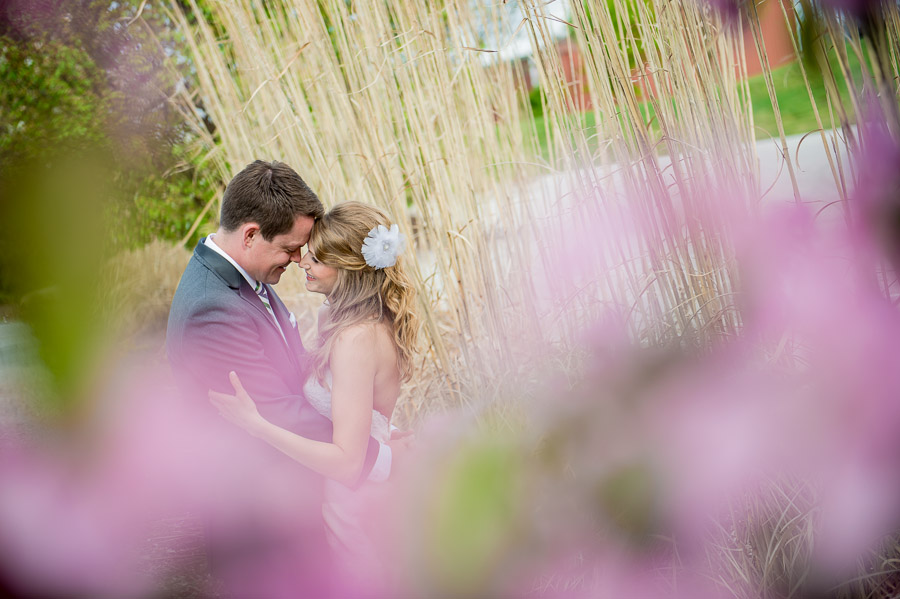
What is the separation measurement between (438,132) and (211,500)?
110cm

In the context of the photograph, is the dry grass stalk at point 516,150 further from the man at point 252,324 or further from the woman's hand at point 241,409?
the woman's hand at point 241,409

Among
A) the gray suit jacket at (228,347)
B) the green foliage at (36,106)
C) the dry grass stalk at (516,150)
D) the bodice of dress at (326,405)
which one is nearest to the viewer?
the green foliage at (36,106)

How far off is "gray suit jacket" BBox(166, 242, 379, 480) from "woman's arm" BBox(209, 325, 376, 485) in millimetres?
41

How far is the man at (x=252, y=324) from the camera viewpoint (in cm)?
123

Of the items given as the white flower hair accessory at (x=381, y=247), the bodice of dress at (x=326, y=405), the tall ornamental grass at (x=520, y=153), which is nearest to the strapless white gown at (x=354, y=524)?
the bodice of dress at (x=326, y=405)

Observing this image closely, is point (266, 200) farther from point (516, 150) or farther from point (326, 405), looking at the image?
point (516, 150)

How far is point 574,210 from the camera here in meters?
1.43

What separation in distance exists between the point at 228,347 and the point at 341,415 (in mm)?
231

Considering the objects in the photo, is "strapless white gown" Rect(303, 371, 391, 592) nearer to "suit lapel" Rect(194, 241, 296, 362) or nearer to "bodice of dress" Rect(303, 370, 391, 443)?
"bodice of dress" Rect(303, 370, 391, 443)

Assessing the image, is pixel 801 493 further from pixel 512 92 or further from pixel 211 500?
pixel 512 92

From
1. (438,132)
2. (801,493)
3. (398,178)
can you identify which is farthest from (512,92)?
(801,493)

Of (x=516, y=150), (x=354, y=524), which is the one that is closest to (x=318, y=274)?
(x=354, y=524)

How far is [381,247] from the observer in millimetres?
1302

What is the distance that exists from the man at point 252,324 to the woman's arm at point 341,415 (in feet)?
0.17
